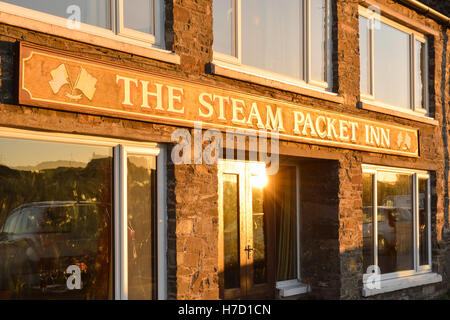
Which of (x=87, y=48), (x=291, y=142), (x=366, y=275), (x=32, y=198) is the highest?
(x=87, y=48)

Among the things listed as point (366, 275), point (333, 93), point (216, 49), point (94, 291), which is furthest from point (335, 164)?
point (94, 291)

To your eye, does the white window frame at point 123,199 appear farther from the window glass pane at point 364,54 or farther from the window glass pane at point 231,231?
the window glass pane at point 364,54

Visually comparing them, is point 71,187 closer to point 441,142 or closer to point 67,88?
point 67,88

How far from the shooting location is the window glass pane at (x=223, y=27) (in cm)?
760

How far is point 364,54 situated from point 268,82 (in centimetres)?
313

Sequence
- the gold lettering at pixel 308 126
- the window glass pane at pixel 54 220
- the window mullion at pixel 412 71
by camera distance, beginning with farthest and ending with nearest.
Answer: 1. the window mullion at pixel 412 71
2. the gold lettering at pixel 308 126
3. the window glass pane at pixel 54 220

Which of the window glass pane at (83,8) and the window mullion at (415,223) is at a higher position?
the window glass pane at (83,8)

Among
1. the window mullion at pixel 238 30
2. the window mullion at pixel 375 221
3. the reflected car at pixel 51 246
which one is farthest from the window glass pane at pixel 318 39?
the reflected car at pixel 51 246

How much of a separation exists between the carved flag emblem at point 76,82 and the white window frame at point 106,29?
0.36 meters

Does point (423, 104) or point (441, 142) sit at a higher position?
point (423, 104)

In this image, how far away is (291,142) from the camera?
330 inches

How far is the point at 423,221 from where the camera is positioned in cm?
1184

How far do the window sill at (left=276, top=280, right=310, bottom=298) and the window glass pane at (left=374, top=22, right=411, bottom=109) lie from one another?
12.0 ft

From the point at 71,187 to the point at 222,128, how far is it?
2.13m
